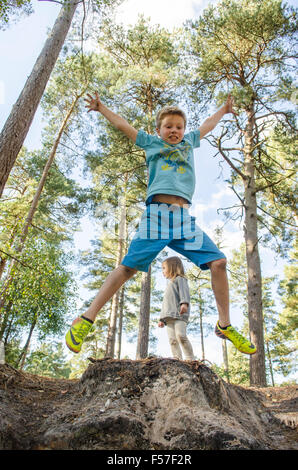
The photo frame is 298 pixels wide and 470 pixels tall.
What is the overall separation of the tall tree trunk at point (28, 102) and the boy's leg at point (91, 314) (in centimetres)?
204

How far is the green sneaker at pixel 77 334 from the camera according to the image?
7.01 ft

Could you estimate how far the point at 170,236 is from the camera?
2393 millimetres

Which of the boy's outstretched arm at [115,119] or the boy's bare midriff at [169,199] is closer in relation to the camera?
the boy's bare midriff at [169,199]

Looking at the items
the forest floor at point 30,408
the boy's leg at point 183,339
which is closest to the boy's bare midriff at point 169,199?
the forest floor at point 30,408

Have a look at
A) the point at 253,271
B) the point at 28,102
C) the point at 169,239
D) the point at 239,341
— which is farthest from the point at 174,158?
the point at 253,271

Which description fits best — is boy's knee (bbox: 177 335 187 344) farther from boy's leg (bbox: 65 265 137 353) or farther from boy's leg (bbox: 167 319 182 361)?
boy's leg (bbox: 65 265 137 353)

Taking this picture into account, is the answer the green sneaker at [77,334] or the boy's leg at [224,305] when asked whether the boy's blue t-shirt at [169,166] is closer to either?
the boy's leg at [224,305]

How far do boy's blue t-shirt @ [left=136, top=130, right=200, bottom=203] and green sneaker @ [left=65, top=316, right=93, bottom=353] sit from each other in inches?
43.8

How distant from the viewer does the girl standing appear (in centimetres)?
387

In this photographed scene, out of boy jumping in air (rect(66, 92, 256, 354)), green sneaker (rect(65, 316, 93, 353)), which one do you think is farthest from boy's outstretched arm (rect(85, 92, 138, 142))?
green sneaker (rect(65, 316, 93, 353))

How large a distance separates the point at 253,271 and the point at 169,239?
5.04 metres

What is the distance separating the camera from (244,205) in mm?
7426
